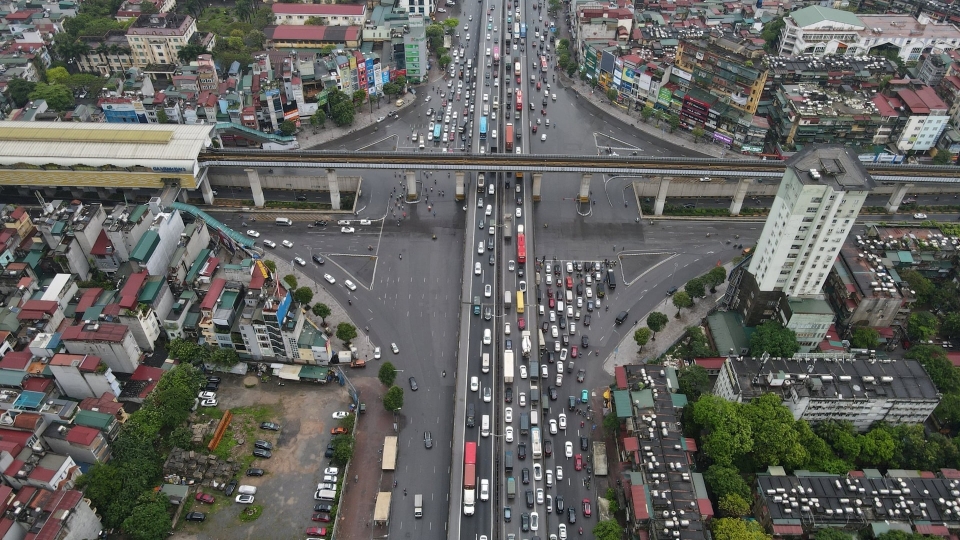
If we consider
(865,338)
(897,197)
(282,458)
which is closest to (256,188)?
(282,458)

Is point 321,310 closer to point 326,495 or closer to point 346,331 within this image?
point 346,331

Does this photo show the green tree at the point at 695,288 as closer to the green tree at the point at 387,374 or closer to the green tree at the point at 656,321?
the green tree at the point at 656,321

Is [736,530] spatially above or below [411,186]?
below

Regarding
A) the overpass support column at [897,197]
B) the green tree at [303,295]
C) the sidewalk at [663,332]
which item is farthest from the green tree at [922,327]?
the green tree at [303,295]

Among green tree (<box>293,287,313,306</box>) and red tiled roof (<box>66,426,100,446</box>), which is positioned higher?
green tree (<box>293,287,313,306</box>)

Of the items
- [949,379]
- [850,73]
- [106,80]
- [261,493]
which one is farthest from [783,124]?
[106,80]

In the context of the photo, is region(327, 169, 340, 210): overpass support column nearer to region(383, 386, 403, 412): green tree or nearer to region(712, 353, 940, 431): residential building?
region(383, 386, 403, 412): green tree

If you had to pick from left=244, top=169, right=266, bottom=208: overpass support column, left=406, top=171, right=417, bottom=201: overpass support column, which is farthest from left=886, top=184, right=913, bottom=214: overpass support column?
left=244, top=169, right=266, bottom=208: overpass support column

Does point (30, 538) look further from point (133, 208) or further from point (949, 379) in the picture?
point (949, 379)
